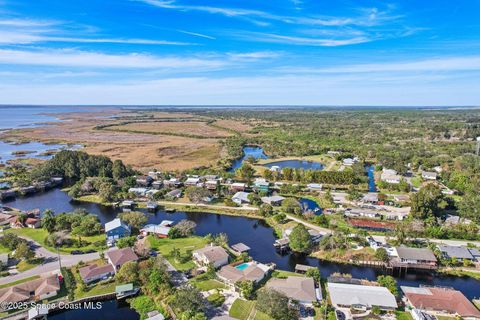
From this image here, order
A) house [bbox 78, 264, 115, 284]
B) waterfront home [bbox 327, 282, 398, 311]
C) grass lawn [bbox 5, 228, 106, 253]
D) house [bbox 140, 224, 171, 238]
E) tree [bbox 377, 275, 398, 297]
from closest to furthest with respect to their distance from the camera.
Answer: waterfront home [bbox 327, 282, 398, 311]
tree [bbox 377, 275, 398, 297]
house [bbox 78, 264, 115, 284]
grass lawn [bbox 5, 228, 106, 253]
house [bbox 140, 224, 171, 238]

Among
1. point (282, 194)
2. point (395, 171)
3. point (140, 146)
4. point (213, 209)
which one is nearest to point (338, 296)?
point (213, 209)

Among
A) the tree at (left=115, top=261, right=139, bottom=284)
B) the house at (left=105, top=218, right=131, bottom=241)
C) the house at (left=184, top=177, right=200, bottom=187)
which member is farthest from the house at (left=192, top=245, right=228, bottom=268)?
the house at (left=184, top=177, right=200, bottom=187)

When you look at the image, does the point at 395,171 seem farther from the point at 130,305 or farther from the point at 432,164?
the point at 130,305

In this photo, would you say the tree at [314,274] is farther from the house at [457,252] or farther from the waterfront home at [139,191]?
the waterfront home at [139,191]

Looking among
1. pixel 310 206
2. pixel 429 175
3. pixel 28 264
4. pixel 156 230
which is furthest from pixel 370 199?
pixel 28 264

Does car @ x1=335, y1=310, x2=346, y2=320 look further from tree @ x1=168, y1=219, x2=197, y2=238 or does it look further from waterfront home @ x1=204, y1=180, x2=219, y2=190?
waterfront home @ x1=204, y1=180, x2=219, y2=190

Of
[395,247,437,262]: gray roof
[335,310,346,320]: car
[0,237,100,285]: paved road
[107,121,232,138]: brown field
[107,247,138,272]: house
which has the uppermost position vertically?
[107,121,232,138]: brown field

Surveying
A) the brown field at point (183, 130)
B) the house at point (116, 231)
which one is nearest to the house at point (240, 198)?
the house at point (116, 231)
